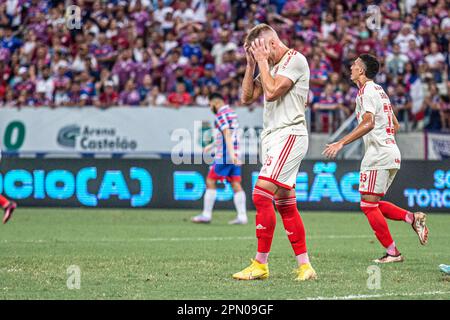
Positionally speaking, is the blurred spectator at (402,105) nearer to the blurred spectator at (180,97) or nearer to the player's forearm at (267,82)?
the blurred spectator at (180,97)

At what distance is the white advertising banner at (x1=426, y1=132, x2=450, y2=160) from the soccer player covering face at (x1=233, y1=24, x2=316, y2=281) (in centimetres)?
1172

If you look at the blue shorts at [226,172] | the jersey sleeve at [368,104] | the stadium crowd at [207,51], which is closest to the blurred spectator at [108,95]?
the stadium crowd at [207,51]

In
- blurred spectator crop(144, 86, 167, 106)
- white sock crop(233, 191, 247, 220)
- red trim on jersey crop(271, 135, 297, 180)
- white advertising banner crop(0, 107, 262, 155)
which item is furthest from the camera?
blurred spectator crop(144, 86, 167, 106)

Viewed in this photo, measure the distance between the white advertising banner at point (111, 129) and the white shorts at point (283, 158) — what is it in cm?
1148

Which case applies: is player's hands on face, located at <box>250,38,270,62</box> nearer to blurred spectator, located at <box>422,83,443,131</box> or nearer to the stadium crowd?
the stadium crowd

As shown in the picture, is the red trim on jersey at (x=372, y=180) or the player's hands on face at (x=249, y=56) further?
the red trim on jersey at (x=372, y=180)

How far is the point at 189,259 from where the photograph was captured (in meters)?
11.2

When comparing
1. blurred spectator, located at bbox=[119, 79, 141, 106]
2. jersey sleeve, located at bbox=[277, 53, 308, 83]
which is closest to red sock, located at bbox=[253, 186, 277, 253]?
jersey sleeve, located at bbox=[277, 53, 308, 83]

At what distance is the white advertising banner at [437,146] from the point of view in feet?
67.6

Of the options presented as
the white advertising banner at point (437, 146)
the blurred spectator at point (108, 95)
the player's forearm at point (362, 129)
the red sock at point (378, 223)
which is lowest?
the red sock at point (378, 223)

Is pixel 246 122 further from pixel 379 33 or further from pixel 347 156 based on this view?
pixel 379 33

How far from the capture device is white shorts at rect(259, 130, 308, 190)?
30.5ft

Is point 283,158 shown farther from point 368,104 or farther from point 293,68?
point 368,104

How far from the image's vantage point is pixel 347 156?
2119 cm
